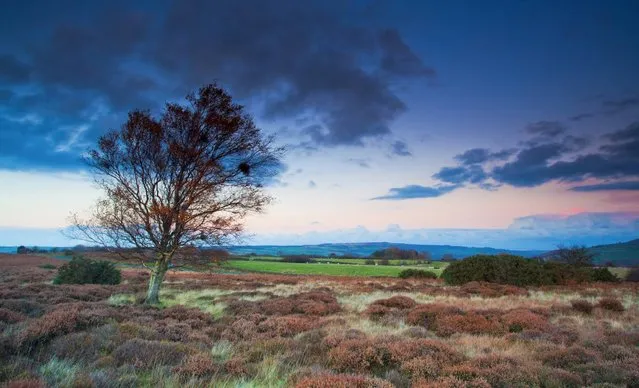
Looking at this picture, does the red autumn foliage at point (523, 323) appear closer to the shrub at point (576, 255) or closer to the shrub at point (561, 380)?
the shrub at point (561, 380)

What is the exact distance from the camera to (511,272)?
3450 cm

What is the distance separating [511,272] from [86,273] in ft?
113

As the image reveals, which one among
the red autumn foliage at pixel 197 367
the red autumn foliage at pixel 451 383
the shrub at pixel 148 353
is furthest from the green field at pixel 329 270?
the red autumn foliage at pixel 451 383

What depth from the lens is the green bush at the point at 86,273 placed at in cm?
2724

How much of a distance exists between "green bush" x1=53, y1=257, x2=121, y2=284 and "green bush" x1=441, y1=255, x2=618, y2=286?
2909 cm

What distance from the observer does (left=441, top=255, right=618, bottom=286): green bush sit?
34.4m

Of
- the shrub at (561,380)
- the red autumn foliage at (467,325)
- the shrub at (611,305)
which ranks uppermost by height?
the shrub at (561,380)

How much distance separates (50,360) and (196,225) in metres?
10.5

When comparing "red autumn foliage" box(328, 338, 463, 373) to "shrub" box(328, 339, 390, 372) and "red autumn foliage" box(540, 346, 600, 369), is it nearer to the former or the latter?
"shrub" box(328, 339, 390, 372)

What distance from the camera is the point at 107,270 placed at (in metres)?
29.5

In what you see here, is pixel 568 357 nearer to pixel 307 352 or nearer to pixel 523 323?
pixel 523 323

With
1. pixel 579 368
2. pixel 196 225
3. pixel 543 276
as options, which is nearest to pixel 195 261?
pixel 196 225

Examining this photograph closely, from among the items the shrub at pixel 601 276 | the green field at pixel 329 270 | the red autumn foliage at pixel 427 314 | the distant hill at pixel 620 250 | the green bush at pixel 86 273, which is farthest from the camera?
the distant hill at pixel 620 250

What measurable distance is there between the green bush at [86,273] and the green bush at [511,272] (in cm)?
2909
